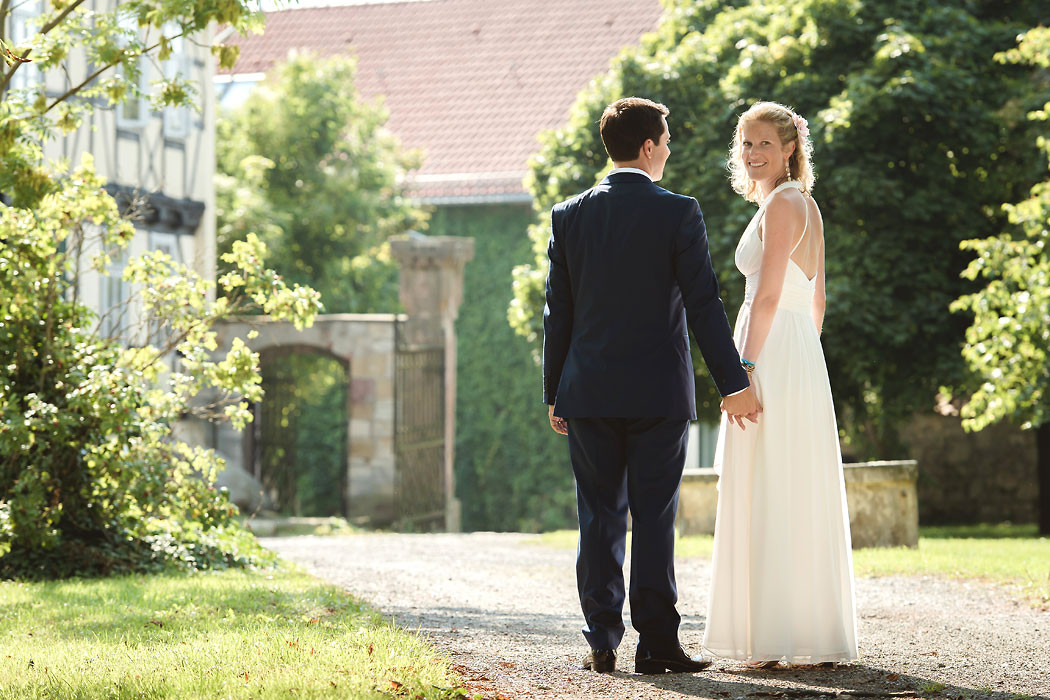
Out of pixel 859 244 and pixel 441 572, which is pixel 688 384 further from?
pixel 859 244

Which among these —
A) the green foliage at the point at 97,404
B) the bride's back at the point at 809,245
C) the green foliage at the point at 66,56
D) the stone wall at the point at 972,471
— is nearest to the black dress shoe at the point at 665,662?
the bride's back at the point at 809,245

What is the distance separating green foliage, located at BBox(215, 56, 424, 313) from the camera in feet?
60.5

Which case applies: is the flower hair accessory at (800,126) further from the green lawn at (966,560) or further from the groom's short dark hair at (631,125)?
the green lawn at (966,560)

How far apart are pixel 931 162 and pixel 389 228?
30.2 feet

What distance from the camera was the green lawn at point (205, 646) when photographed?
385 cm

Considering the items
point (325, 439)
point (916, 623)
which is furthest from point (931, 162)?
point (325, 439)

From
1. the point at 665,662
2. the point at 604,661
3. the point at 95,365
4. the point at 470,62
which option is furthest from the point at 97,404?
the point at 470,62

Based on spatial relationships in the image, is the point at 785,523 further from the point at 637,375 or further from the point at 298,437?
the point at 298,437

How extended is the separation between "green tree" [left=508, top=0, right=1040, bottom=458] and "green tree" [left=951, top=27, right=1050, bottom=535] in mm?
1117

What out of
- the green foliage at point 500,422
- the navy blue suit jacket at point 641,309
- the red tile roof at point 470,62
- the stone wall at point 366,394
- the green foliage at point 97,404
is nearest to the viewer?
the navy blue suit jacket at point 641,309

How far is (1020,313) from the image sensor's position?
10367 millimetres

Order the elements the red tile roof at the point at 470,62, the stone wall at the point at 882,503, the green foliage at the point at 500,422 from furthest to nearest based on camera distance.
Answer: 1. the red tile roof at the point at 470,62
2. the green foliage at the point at 500,422
3. the stone wall at the point at 882,503

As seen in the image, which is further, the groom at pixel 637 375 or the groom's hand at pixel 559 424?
the groom's hand at pixel 559 424

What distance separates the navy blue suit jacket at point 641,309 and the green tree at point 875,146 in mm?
7841
